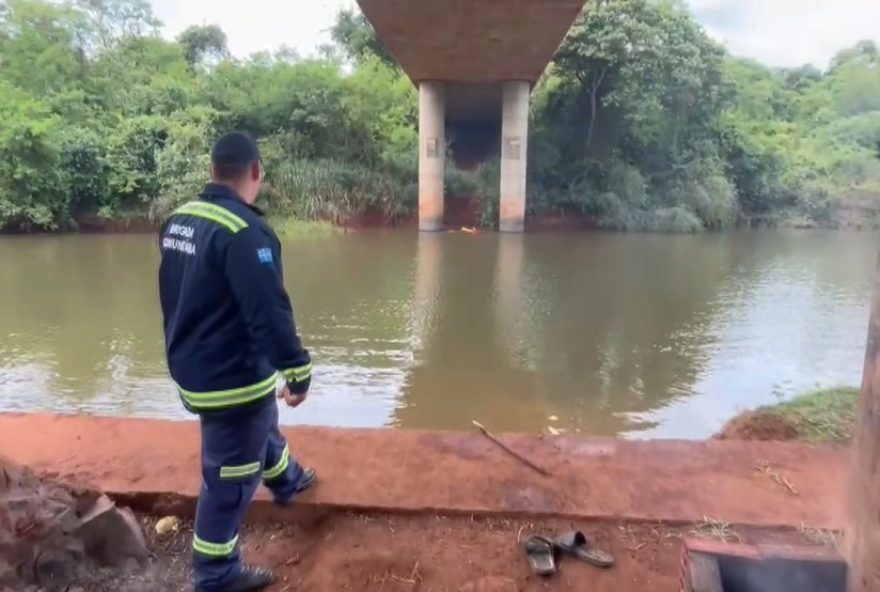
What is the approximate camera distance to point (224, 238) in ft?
6.59

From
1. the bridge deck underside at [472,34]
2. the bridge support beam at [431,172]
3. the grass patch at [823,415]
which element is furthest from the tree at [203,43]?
the grass patch at [823,415]

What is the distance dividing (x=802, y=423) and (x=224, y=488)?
347 cm

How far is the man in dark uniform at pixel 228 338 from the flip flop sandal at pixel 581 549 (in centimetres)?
100

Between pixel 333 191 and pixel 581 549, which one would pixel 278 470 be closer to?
pixel 581 549

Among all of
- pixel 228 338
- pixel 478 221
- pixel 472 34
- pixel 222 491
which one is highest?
pixel 472 34

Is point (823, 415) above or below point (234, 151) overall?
below

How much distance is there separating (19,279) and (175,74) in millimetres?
15929

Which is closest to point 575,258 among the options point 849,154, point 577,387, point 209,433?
point 577,387

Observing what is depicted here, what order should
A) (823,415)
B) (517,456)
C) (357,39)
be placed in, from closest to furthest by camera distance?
1. (517,456)
2. (823,415)
3. (357,39)

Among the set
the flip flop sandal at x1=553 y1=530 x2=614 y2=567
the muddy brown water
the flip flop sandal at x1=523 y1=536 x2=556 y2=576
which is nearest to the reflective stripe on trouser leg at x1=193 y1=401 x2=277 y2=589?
the flip flop sandal at x1=523 y1=536 x2=556 y2=576

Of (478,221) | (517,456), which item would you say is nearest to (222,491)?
(517,456)

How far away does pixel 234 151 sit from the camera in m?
2.14

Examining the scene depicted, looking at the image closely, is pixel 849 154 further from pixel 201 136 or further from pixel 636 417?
pixel 636 417

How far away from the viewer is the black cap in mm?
2137
